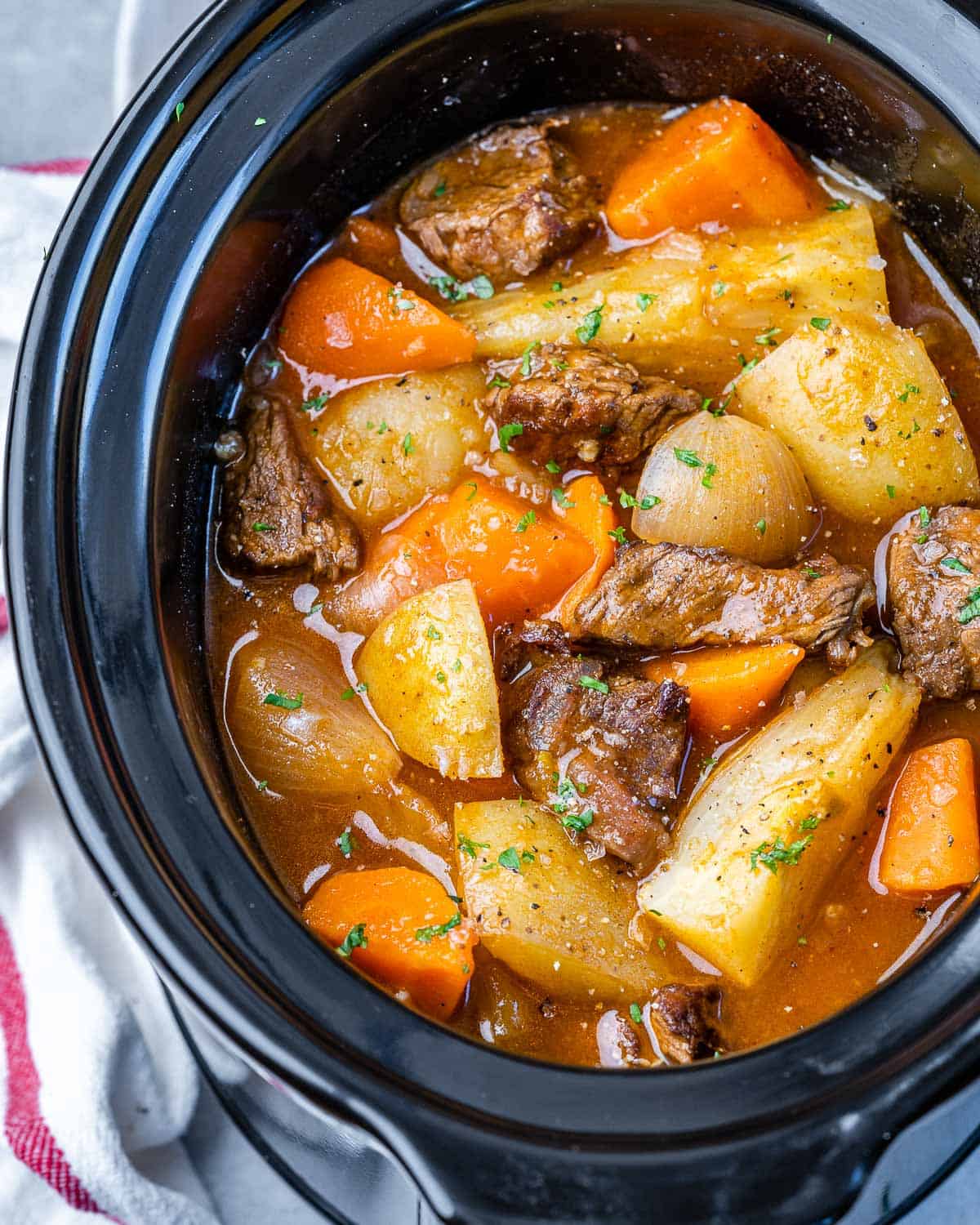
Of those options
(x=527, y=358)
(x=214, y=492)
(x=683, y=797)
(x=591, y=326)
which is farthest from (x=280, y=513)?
(x=683, y=797)

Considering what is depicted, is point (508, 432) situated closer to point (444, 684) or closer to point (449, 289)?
point (449, 289)

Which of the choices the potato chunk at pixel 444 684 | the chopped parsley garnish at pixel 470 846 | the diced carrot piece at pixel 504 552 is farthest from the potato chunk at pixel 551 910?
the diced carrot piece at pixel 504 552

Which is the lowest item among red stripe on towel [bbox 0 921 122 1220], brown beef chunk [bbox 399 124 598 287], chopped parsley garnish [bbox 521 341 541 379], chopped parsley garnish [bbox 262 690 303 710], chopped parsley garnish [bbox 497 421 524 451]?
red stripe on towel [bbox 0 921 122 1220]

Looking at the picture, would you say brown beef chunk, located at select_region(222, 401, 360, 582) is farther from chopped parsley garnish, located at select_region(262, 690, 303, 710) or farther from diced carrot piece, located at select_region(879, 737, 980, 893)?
diced carrot piece, located at select_region(879, 737, 980, 893)

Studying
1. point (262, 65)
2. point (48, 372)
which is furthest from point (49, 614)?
point (262, 65)

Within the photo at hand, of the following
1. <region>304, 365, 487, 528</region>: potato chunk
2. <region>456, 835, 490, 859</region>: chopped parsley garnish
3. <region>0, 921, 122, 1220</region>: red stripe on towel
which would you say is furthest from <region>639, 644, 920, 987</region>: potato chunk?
<region>0, 921, 122, 1220</region>: red stripe on towel

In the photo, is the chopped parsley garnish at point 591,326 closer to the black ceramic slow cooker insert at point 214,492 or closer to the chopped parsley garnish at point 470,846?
the black ceramic slow cooker insert at point 214,492

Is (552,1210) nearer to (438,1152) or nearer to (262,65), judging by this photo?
(438,1152)
